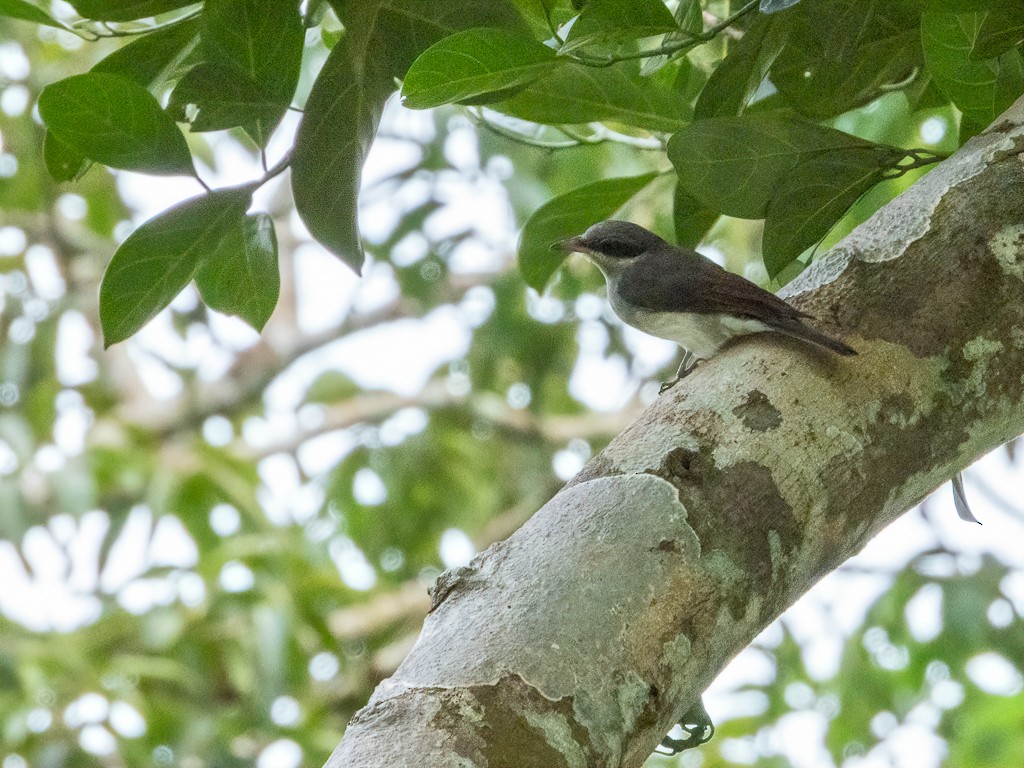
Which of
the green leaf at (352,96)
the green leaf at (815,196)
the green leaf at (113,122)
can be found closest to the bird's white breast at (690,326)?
the green leaf at (815,196)

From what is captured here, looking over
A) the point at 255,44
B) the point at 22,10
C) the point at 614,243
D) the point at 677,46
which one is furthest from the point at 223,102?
the point at 614,243

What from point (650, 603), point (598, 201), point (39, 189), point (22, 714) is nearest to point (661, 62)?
point (598, 201)

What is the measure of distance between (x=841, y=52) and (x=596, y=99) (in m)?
0.45

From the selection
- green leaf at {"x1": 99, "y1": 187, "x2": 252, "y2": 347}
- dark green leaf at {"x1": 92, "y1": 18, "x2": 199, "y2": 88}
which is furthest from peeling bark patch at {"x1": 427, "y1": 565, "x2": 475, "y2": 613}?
dark green leaf at {"x1": 92, "y1": 18, "x2": 199, "y2": 88}

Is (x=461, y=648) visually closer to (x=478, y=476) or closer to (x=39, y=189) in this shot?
(x=478, y=476)

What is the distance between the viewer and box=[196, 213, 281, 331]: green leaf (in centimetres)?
189

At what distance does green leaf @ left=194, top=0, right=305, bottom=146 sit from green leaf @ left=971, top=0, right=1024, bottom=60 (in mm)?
1058

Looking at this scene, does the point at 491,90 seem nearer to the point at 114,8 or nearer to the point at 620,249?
A: the point at 114,8

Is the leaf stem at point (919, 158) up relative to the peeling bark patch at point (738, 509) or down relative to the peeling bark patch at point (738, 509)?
up

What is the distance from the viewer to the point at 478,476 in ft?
24.2

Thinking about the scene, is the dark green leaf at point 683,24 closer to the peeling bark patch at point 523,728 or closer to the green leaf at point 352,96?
the green leaf at point 352,96

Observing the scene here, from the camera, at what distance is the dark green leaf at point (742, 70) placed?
193 centimetres

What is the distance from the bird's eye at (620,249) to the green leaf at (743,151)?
128cm

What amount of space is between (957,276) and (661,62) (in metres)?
0.62
